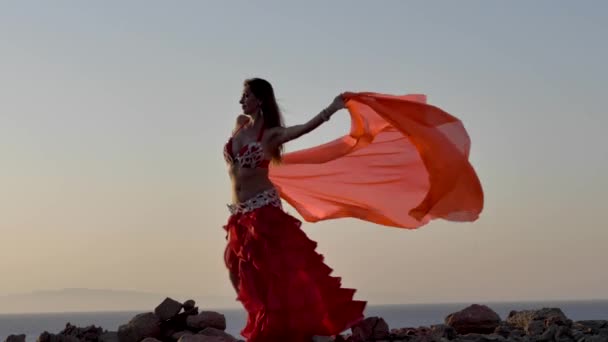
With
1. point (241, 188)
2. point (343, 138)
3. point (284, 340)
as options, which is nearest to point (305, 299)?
point (284, 340)

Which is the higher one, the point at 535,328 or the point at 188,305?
the point at 188,305

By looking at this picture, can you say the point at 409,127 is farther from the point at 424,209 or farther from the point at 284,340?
the point at 284,340

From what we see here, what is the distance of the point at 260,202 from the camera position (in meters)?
11.3

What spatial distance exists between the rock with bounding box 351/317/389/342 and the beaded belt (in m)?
1.52

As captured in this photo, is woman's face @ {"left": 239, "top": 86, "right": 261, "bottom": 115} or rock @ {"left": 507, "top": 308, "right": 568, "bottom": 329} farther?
rock @ {"left": 507, "top": 308, "right": 568, "bottom": 329}

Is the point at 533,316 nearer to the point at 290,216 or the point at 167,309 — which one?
the point at 290,216

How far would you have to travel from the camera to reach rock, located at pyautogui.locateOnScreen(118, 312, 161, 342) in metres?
12.9

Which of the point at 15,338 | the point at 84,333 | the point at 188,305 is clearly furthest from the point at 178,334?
the point at 15,338

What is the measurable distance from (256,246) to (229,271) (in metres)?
0.59

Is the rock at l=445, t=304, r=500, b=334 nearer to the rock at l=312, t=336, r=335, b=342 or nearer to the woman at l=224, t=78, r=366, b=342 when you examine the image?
the woman at l=224, t=78, r=366, b=342

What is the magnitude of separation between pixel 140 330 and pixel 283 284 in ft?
8.40

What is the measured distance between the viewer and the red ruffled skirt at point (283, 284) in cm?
1108

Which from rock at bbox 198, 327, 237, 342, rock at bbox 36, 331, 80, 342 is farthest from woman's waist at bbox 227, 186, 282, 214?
rock at bbox 36, 331, 80, 342

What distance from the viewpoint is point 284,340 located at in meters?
11.1
